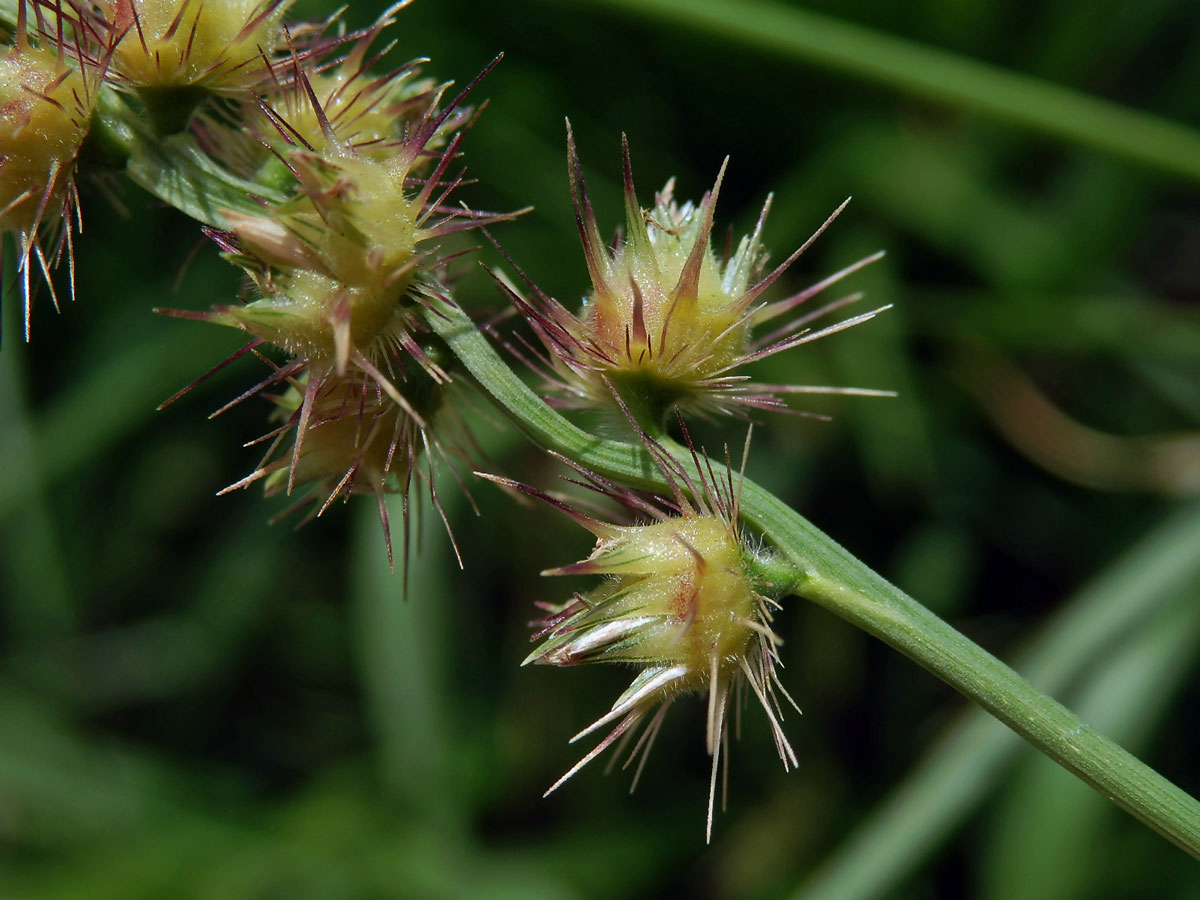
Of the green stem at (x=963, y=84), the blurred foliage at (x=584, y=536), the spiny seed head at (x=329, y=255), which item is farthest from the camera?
the blurred foliage at (x=584, y=536)

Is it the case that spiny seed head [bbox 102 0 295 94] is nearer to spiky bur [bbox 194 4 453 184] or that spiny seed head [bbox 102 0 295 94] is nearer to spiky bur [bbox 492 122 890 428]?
spiky bur [bbox 194 4 453 184]

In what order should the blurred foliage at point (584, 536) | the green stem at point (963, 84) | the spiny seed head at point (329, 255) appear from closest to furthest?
the spiny seed head at point (329, 255) < the green stem at point (963, 84) < the blurred foliage at point (584, 536)

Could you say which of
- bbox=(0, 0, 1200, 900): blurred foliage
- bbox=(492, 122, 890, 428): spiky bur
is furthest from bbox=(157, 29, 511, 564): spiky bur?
bbox=(0, 0, 1200, 900): blurred foliage

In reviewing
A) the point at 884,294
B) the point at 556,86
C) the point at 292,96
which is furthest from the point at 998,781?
the point at 556,86

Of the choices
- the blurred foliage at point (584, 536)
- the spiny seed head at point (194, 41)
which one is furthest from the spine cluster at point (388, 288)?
the blurred foliage at point (584, 536)

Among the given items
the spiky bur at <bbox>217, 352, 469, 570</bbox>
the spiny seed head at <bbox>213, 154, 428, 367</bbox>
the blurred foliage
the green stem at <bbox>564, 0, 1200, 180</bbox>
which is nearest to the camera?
the spiny seed head at <bbox>213, 154, 428, 367</bbox>

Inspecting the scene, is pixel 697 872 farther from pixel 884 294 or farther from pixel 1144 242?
pixel 1144 242

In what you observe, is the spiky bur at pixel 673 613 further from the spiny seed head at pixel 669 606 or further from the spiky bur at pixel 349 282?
the spiky bur at pixel 349 282
